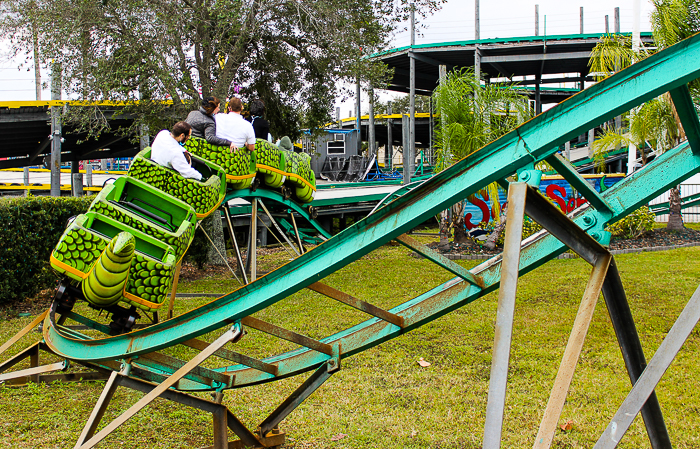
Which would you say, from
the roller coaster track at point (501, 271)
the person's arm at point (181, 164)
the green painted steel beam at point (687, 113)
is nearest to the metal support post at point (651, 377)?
the roller coaster track at point (501, 271)

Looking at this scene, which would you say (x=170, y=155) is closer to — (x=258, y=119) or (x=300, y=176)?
(x=258, y=119)

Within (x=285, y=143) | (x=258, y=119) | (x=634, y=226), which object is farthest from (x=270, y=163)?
(x=634, y=226)

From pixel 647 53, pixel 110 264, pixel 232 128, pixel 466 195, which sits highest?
pixel 647 53

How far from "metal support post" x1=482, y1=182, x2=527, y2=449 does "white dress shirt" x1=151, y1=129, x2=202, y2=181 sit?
466 cm

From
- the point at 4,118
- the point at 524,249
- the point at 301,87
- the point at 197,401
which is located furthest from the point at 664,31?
the point at 4,118

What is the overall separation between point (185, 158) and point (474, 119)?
24.8 ft

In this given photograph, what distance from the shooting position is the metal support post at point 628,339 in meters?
2.49

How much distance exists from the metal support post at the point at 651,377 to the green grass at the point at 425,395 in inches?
77.2

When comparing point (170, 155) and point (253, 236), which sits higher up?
point (170, 155)

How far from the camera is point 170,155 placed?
236 inches

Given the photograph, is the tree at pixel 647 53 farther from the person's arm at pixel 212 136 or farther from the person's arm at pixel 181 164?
the person's arm at pixel 181 164

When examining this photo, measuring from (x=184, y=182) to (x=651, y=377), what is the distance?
4.96 m

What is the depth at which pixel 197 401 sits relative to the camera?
10.8 feet

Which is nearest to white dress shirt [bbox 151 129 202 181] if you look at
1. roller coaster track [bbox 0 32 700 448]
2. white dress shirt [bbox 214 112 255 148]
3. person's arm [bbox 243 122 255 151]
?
white dress shirt [bbox 214 112 255 148]
